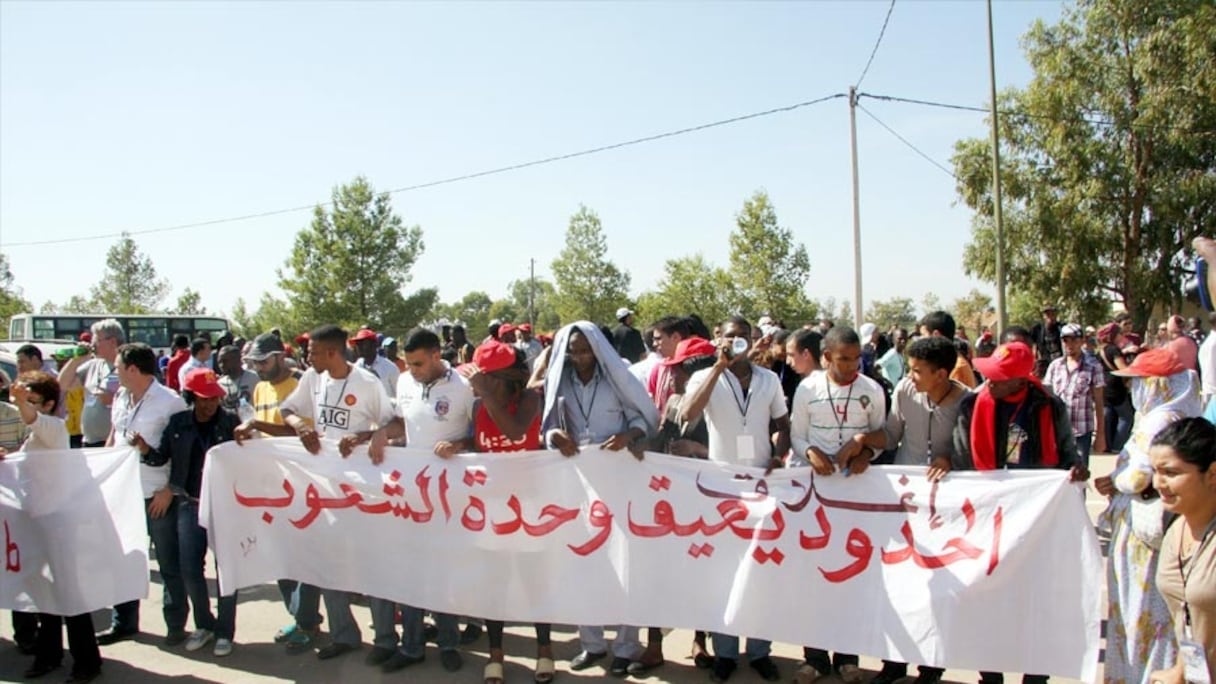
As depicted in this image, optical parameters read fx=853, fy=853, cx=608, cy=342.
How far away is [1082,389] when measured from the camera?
7949 mm

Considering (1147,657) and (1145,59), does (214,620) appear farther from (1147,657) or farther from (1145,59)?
(1145,59)

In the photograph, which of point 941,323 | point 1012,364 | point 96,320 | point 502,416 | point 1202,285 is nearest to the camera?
point 1202,285

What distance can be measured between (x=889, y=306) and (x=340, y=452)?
356 feet

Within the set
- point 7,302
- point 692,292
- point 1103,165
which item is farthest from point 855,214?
point 7,302

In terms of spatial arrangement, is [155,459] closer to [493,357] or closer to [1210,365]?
[493,357]

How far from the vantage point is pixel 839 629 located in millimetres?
4242

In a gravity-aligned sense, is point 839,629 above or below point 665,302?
below

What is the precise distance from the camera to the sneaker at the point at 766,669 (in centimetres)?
452

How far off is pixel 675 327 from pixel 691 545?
1.78 metres

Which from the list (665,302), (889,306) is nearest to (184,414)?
(665,302)

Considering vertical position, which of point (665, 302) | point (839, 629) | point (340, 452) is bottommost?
point (839, 629)

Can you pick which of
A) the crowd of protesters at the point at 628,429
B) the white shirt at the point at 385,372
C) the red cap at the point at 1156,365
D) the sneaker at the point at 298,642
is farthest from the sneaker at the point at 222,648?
the red cap at the point at 1156,365

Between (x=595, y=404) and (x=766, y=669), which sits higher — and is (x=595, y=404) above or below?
above

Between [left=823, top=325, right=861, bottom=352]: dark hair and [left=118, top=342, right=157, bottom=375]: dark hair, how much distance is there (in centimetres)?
399
